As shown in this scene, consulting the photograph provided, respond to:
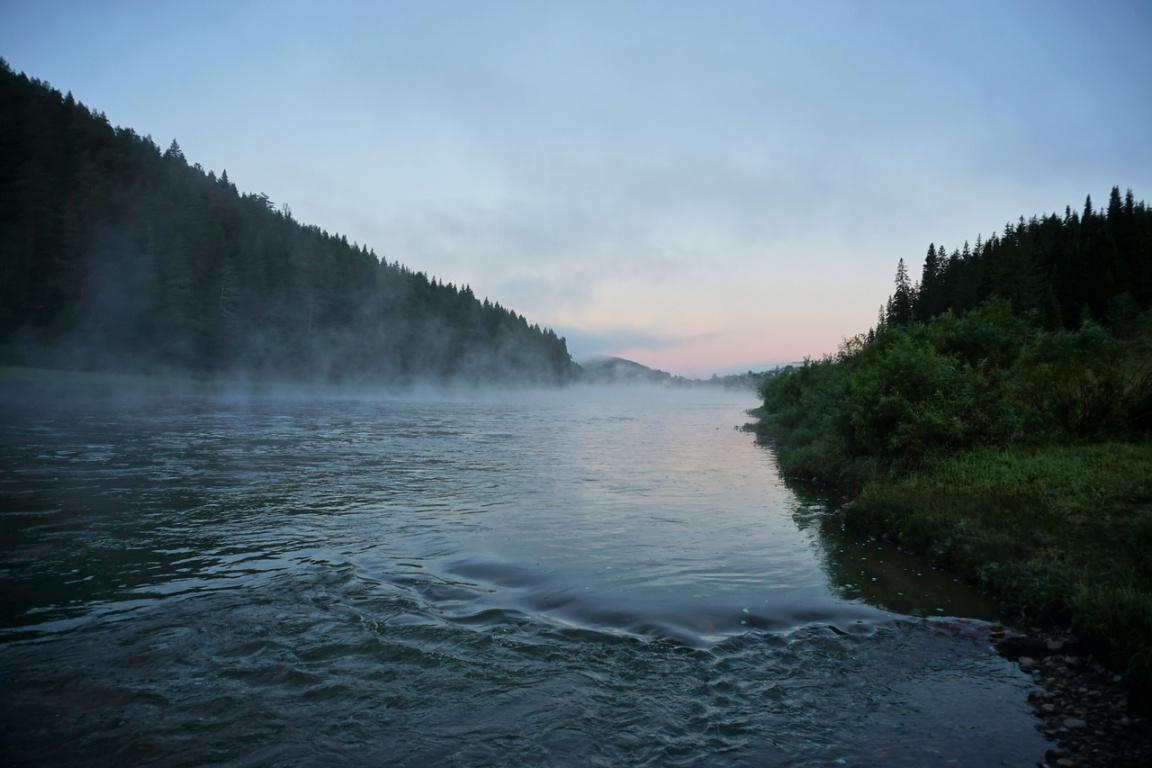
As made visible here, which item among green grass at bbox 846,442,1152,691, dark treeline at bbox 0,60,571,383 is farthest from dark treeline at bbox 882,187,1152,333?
dark treeline at bbox 0,60,571,383

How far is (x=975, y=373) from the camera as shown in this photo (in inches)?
711

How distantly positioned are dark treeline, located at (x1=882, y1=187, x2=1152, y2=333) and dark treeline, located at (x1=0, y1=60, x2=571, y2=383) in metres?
85.8

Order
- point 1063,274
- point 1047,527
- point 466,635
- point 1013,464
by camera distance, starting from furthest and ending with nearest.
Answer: point 1063,274 → point 1013,464 → point 1047,527 → point 466,635

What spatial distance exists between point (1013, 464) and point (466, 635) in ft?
45.1

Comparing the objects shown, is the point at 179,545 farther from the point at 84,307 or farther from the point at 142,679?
the point at 84,307

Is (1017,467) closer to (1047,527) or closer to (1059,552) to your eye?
(1047,527)

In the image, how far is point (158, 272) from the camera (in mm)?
74438

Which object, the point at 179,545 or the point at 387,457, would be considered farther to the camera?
the point at 387,457

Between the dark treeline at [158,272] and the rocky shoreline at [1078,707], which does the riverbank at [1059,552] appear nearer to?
the rocky shoreline at [1078,707]

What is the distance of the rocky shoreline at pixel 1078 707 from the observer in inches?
228

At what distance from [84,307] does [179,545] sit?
69.7 metres

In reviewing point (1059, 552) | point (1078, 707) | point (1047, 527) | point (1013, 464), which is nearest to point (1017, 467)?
point (1013, 464)

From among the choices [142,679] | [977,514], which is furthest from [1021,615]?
[142,679]

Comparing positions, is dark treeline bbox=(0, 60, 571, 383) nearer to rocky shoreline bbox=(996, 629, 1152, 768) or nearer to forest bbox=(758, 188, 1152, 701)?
forest bbox=(758, 188, 1152, 701)
